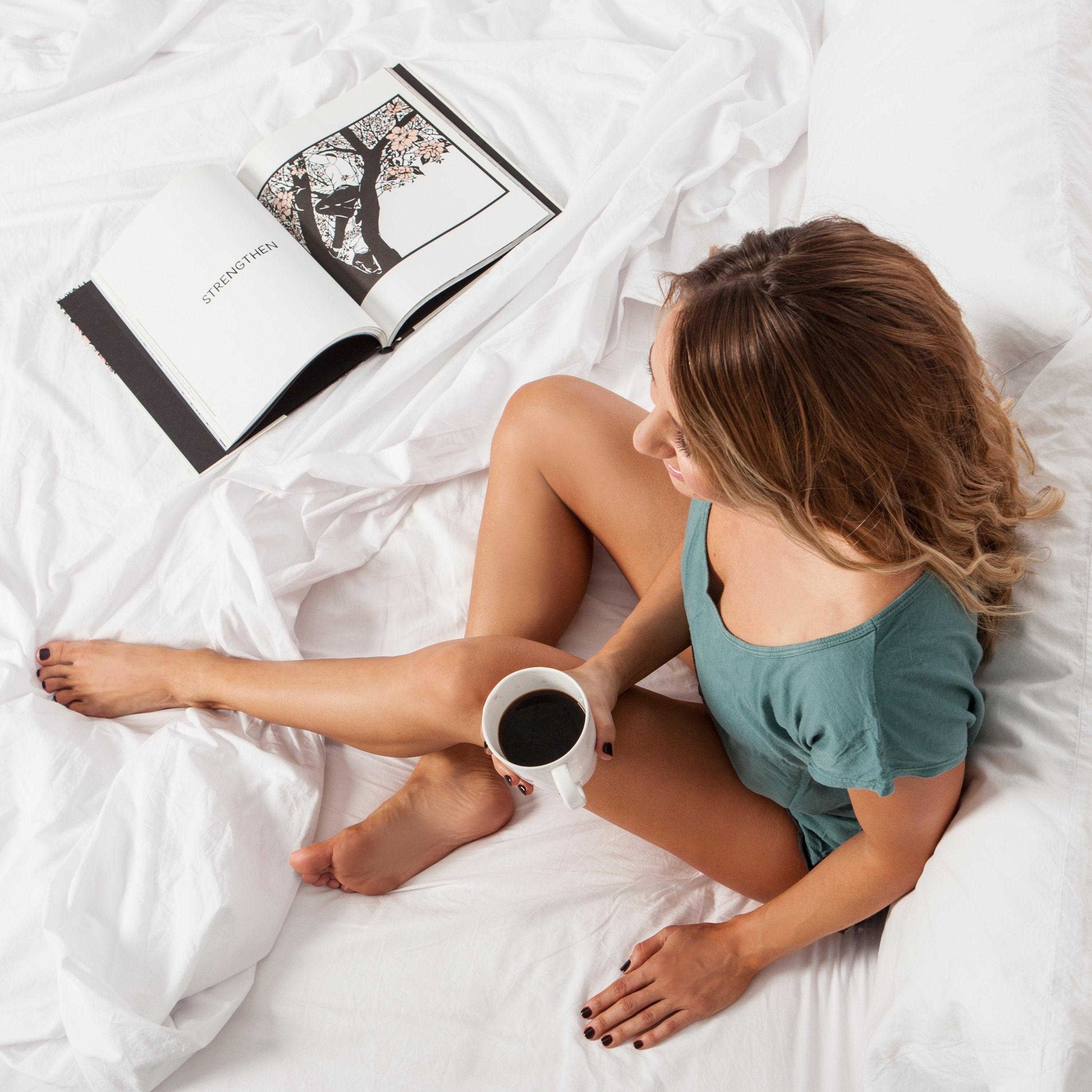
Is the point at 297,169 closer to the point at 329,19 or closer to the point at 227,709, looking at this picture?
the point at 329,19

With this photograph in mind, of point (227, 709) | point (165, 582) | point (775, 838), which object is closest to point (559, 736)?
point (775, 838)

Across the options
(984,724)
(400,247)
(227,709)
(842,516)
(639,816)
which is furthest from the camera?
(400,247)

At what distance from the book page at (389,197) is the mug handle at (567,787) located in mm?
687

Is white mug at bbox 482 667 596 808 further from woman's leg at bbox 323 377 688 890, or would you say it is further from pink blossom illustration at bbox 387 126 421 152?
pink blossom illustration at bbox 387 126 421 152

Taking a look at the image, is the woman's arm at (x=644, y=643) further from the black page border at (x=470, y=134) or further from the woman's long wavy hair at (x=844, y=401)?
the black page border at (x=470, y=134)

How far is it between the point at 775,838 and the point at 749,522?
308 mm

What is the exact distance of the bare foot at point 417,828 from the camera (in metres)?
0.89

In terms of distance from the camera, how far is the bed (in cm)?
71

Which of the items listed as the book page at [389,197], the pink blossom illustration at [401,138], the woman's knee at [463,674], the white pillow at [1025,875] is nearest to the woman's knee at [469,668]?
the woman's knee at [463,674]

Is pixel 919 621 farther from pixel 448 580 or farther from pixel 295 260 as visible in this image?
pixel 295 260

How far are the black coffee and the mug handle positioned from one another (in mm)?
15

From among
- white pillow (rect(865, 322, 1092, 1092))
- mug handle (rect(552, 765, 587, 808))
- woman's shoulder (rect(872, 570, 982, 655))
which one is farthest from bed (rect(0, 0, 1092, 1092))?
mug handle (rect(552, 765, 587, 808))

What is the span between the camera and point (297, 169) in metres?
1.26

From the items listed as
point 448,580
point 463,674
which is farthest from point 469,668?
point 448,580
